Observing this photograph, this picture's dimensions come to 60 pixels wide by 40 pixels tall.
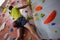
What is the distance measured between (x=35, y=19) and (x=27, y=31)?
0.53ft

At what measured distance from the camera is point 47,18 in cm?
135

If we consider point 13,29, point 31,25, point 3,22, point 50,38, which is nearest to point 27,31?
point 31,25

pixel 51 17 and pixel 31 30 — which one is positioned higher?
pixel 51 17

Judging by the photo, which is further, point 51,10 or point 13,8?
point 13,8

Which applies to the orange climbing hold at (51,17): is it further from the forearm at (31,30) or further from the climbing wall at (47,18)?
the forearm at (31,30)

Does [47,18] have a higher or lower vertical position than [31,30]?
higher

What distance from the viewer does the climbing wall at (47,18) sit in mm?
1270

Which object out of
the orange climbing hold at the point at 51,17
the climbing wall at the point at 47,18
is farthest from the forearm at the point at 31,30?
the orange climbing hold at the point at 51,17

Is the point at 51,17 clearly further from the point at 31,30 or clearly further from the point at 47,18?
the point at 31,30

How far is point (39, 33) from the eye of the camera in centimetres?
136

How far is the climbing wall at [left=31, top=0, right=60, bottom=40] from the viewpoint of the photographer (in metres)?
1.27

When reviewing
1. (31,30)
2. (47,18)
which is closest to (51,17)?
(47,18)

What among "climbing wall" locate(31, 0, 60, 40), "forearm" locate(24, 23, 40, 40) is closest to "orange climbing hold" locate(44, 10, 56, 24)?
"climbing wall" locate(31, 0, 60, 40)

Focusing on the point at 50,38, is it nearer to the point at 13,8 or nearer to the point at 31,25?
the point at 31,25
